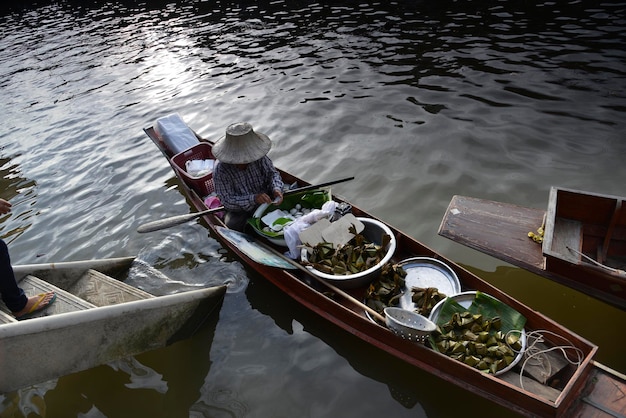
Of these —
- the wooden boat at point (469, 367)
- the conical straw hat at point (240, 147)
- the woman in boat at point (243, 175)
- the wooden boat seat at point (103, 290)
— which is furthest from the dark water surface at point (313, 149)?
the conical straw hat at point (240, 147)

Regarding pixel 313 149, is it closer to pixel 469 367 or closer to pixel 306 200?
pixel 306 200

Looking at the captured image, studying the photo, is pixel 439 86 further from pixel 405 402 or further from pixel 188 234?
pixel 405 402

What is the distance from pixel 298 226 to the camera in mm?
5680

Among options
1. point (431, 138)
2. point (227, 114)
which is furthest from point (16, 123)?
point (431, 138)

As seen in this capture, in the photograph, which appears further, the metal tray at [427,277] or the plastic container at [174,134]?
the plastic container at [174,134]

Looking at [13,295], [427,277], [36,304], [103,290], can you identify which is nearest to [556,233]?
[427,277]

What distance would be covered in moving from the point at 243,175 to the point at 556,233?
417 centimetres

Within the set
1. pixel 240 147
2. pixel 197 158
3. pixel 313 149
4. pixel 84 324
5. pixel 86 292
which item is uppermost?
pixel 240 147

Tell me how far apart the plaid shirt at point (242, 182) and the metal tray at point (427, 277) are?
7.56ft

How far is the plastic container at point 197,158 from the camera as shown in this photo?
286 inches

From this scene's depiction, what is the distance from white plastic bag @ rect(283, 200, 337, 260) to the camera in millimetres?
5645

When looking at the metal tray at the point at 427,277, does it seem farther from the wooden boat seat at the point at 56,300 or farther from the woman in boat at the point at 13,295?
the woman in boat at the point at 13,295

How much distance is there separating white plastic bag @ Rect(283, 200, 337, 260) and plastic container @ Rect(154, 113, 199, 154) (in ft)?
12.3

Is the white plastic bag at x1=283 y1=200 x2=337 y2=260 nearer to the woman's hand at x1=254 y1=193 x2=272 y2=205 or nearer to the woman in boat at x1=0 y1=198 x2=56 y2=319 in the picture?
the woman's hand at x1=254 y1=193 x2=272 y2=205
